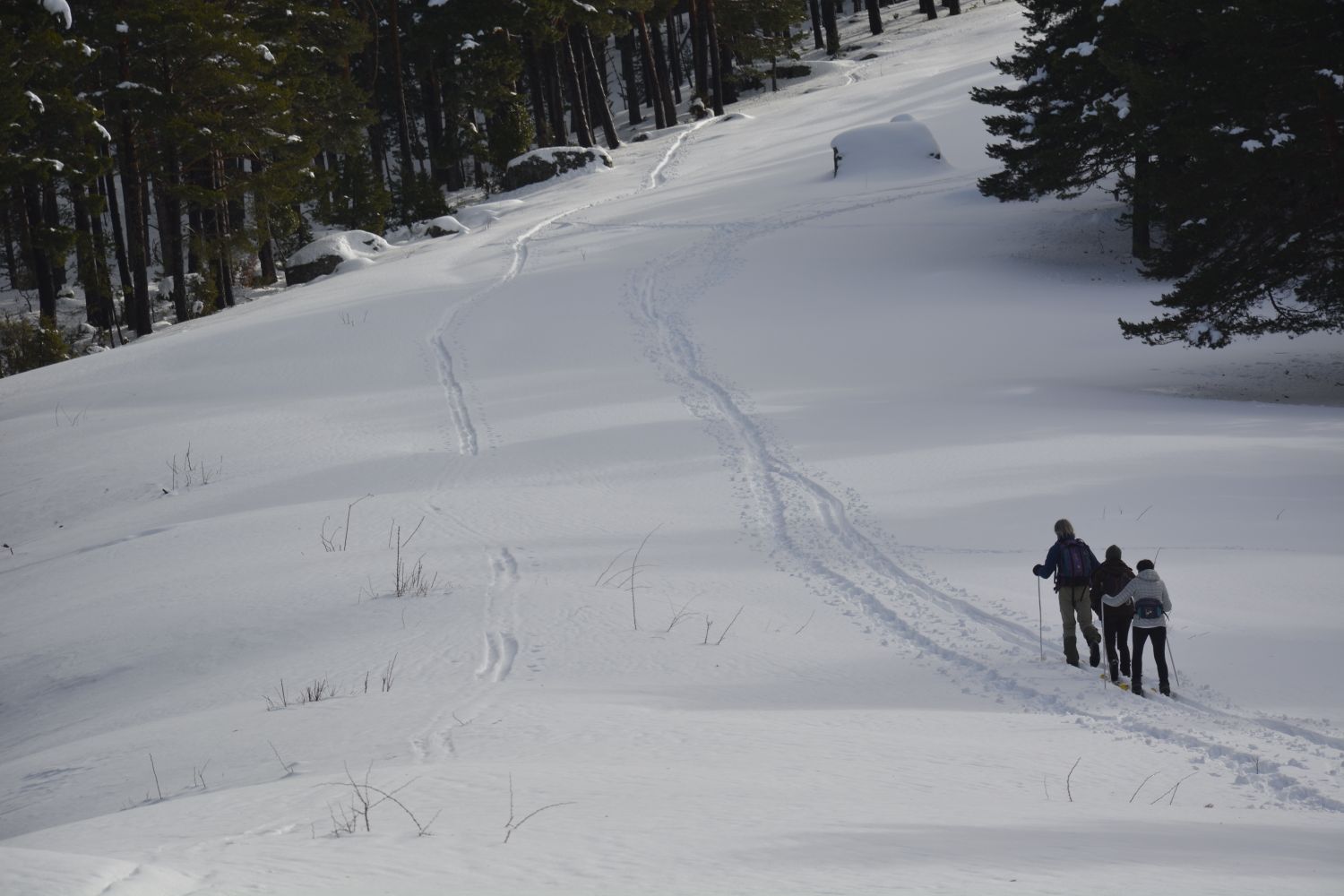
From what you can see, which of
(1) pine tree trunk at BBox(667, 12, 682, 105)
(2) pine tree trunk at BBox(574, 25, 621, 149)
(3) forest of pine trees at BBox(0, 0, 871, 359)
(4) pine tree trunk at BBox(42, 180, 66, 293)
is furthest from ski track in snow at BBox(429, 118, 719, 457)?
(4) pine tree trunk at BBox(42, 180, 66, 293)

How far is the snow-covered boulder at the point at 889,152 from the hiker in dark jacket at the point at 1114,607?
966 inches

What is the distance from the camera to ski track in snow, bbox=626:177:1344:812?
6785 mm

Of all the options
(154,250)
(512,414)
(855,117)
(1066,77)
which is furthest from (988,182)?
(154,250)

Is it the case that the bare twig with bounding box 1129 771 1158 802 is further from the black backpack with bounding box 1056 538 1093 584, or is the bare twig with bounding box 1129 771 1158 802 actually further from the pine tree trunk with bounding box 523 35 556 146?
the pine tree trunk with bounding box 523 35 556 146

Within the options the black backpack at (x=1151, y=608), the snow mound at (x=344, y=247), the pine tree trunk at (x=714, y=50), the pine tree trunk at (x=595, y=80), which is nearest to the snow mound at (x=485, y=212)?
the snow mound at (x=344, y=247)

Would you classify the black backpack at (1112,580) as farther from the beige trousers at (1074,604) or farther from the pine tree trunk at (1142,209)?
the pine tree trunk at (1142,209)

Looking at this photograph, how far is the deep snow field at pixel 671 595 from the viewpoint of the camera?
4.89 m

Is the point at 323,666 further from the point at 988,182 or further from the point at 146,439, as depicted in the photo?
the point at 988,182

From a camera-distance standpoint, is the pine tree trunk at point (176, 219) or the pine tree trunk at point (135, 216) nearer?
the pine tree trunk at point (135, 216)

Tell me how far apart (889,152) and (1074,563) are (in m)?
25.5

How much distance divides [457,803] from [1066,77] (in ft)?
68.7

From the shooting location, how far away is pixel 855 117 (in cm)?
3925

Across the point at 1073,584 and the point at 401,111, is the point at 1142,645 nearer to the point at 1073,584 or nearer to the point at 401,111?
the point at 1073,584

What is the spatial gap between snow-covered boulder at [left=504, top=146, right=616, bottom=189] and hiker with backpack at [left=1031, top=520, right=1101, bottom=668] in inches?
1257
